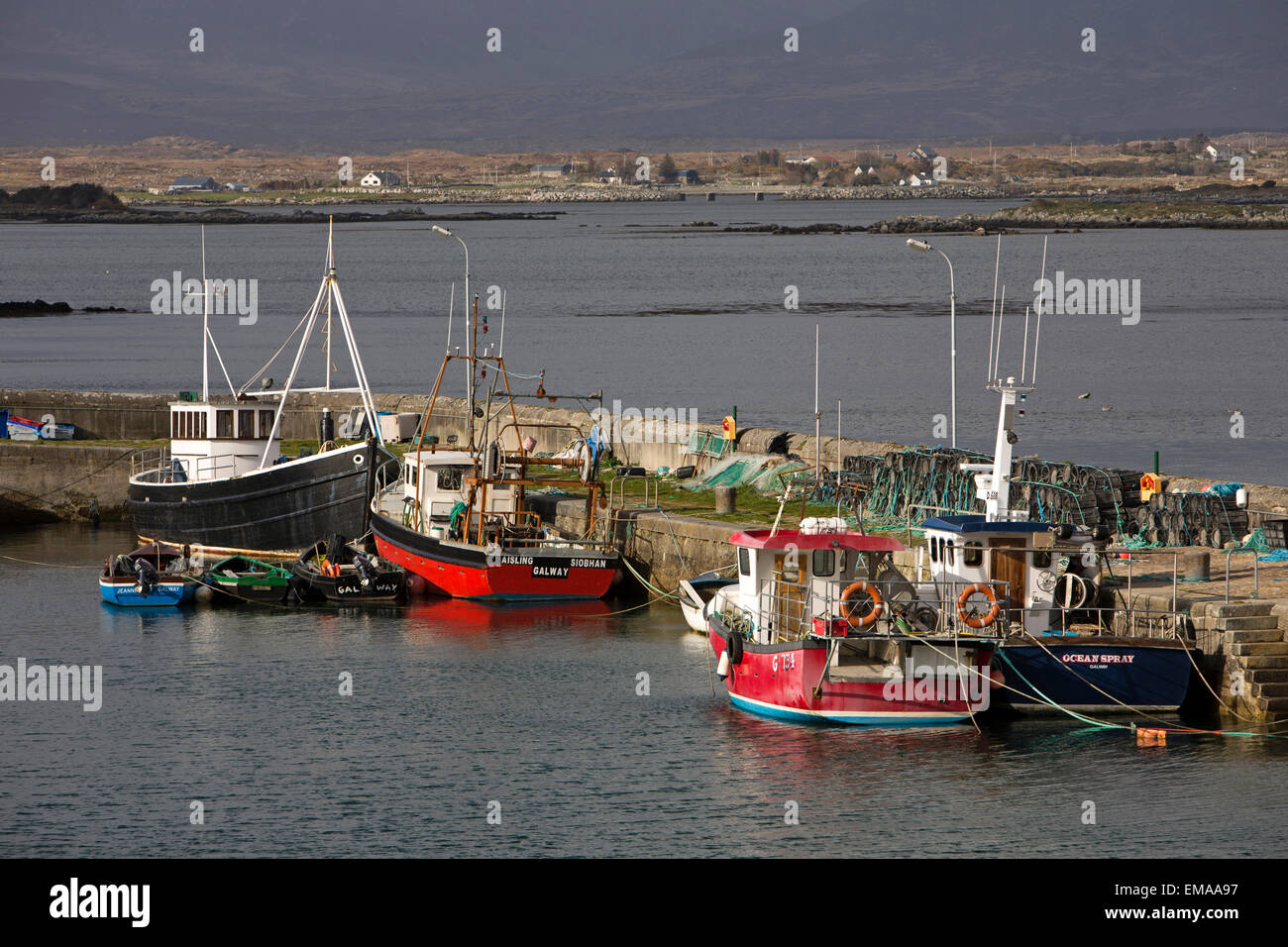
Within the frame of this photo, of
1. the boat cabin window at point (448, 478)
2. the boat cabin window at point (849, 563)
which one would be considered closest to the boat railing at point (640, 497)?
the boat cabin window at point (448, 478)

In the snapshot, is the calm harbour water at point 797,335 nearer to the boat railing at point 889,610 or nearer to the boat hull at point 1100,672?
the boat hull at point 1100,672

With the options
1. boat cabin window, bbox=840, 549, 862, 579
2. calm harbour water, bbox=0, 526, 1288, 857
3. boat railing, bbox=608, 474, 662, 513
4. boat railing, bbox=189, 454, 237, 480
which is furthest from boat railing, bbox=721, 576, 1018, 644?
boat railing, bbox=189, 454, 237, 480

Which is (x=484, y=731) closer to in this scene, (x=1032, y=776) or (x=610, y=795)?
(x=610, y=795)

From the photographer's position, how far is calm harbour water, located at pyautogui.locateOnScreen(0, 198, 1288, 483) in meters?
57.8

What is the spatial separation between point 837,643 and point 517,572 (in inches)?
397

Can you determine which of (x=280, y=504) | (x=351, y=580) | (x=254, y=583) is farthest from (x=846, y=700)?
(x=280, y=504)

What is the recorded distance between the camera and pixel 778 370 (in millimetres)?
72000

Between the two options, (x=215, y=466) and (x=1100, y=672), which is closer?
(x=1100, y=672)

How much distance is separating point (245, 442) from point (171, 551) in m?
3.71

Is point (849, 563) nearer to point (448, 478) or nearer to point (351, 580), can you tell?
point (351, 580)

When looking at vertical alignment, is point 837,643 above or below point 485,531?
below

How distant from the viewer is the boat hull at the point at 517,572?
99.5 feet

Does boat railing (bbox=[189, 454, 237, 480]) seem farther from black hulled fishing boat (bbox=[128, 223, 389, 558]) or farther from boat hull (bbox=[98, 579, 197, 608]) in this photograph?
boat hull (bbox=[98, 579, 197, 608])

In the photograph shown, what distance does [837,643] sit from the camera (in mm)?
21531
